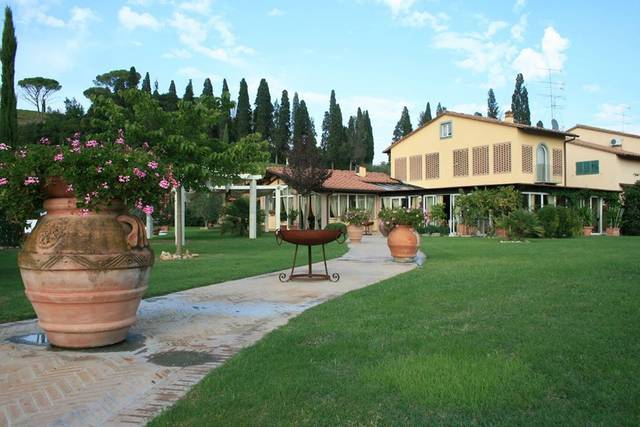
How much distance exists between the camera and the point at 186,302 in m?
7.41

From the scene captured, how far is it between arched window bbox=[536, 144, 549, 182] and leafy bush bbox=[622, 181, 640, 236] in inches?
177

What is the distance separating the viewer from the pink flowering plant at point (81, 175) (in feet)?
15.2

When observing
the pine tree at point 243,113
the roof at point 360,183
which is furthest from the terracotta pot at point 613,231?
the pine tree at point 243,113

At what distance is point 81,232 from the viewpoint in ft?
15.3

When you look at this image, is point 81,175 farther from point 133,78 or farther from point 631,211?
point 133,78

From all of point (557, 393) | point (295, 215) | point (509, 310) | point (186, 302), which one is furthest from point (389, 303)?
point (295, 215)

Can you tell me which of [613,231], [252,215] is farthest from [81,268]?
[613,231]

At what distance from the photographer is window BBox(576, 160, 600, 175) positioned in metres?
36.2

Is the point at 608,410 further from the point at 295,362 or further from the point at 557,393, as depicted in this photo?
the point at 295,362

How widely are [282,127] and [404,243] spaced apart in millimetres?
58502

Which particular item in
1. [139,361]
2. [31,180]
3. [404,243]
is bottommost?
[139,361]

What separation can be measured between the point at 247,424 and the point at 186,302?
462 cm

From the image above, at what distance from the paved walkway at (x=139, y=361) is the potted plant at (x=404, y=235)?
560 cm

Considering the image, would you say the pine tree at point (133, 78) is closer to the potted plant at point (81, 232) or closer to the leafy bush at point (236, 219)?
the leafy bush at point (236, 219)
